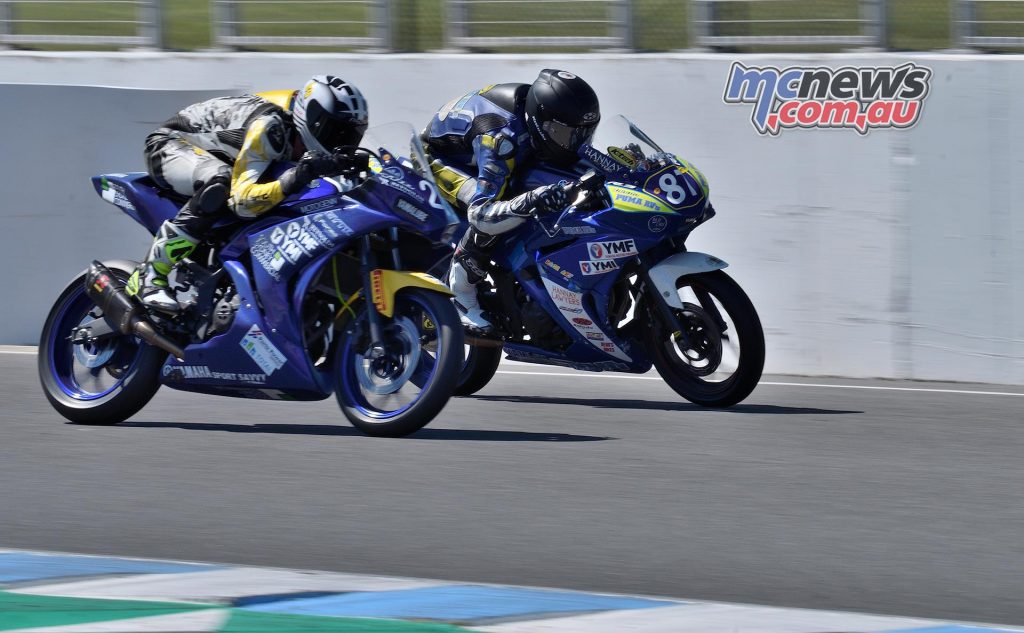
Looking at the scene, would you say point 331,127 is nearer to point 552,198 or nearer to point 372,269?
point 372,269

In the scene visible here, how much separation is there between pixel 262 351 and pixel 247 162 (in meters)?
0.84

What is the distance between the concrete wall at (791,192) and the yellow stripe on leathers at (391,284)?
3461mm

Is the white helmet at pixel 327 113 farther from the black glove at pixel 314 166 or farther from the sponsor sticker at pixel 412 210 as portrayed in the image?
the sponsor sticker at pixel 412 210

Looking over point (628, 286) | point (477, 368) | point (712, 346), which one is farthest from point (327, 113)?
point (712, 346)

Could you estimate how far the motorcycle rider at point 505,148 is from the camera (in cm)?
846

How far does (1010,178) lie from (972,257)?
484mm

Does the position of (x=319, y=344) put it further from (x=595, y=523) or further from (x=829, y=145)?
(x=829, y=145)

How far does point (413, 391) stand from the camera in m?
7.45

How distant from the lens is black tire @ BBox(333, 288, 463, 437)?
6930 mm

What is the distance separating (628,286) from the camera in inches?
333

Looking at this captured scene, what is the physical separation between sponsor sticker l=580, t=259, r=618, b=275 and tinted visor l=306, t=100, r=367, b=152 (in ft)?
4.36

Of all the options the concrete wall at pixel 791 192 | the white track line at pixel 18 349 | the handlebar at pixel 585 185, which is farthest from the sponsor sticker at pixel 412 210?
the white track line at pixel 18 349

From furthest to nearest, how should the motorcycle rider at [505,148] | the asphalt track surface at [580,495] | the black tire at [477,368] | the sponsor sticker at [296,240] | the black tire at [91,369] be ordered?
the black tire at [477,368], the motorcycle rider at [505,148], the black tire at [91,369], the sponsor sticker at [296,240], the asphalt track surface at [580,495]

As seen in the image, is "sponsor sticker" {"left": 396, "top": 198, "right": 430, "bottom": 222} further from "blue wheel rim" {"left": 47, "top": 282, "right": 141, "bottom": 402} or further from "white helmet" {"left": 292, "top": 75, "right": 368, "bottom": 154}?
"blue wheel rim" {"left": 47, "top": 282, "right": 141, "bottom": 402}
